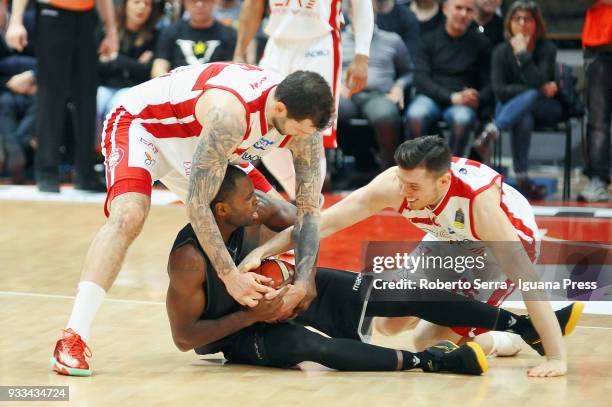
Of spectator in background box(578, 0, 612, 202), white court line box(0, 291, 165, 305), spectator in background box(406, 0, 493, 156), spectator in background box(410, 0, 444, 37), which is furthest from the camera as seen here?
spectator in background box(410, 0, 444, 37)

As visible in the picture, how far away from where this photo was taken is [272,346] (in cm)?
448

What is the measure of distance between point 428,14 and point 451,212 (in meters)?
5.68

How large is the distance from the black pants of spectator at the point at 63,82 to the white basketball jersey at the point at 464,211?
4.97 metres

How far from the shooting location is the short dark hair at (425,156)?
4.50 meters

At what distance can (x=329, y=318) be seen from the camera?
4758 mm

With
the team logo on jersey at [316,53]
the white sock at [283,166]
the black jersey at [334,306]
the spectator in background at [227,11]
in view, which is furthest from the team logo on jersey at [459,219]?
the spectator in background at [227,11]

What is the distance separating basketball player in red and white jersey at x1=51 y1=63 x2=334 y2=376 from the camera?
14.4 feet

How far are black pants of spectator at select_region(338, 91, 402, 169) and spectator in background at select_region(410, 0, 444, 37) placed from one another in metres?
0.86

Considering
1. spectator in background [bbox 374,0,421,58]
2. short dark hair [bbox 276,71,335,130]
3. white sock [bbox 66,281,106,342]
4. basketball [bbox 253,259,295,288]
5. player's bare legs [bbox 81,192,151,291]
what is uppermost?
short dark hair [bbox 276,71,335,130]

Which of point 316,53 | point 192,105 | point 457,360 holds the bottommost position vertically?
point 457,360

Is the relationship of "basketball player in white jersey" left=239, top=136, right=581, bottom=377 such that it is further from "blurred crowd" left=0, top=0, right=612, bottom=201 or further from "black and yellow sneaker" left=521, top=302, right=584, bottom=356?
"blurred crowd" left=0, top=0, right=612, bottom=201

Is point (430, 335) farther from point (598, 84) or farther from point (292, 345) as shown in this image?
point (598, 84)

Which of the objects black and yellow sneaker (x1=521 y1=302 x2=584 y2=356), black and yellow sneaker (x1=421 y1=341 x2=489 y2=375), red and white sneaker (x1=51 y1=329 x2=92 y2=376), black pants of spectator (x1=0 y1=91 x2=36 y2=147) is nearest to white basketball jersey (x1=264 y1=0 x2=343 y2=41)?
black and yellow sneaker (x1=521 y1=302 x2=584 y2=356)

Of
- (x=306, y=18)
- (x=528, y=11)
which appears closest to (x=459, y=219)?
(x=306, y=18)
